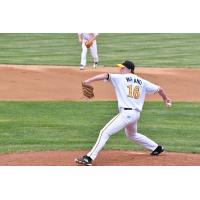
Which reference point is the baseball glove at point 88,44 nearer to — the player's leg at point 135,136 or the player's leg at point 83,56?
the player's leg at point 83,56

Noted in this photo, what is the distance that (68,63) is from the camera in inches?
711

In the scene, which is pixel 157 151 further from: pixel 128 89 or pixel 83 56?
pixel 83 56

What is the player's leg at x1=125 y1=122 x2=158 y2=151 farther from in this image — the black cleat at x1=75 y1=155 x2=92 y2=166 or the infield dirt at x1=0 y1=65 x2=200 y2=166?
the infield dirt at x1=0 y1=65 x2=200 y2=166

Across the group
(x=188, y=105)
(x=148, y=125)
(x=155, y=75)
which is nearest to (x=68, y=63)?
(x=155, y=75)

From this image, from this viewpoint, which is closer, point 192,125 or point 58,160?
point 58,160

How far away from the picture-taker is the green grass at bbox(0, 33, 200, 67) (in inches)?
726

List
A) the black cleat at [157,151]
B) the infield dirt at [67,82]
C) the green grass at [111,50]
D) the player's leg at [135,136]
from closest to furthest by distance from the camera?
the player's leg at [135,136], the black cleat at [157,151], the infield dirt at [67,82], the green grass at [111,50]

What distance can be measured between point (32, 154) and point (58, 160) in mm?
712

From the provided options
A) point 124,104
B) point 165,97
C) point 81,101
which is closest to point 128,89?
point 124,104

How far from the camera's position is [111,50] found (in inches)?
749

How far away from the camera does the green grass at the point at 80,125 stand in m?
11.5

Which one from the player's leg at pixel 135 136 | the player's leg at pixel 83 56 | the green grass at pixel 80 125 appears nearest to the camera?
the player's leg at pixel 135 136

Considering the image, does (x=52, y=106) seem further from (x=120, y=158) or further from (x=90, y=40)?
(x=120, y=158)

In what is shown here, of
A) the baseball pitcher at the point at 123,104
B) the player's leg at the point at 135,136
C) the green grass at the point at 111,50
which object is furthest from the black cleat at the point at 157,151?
the green grass at the point at 111,50
